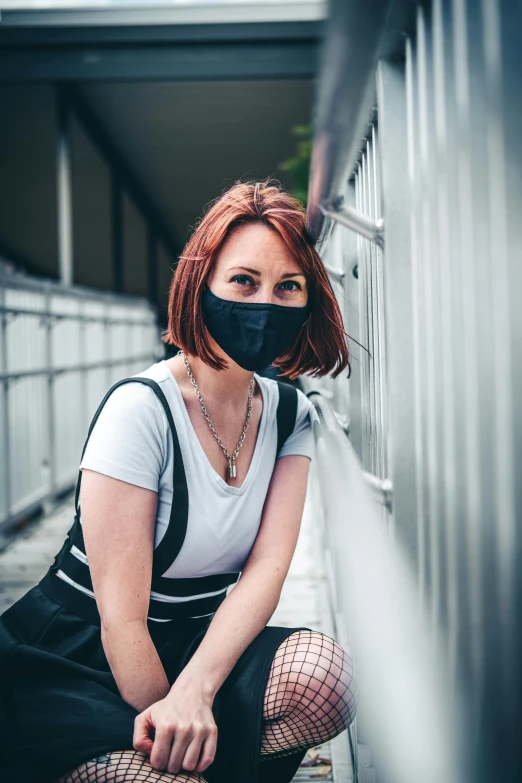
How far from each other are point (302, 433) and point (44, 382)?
12.0 ft

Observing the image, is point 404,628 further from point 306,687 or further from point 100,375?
point 100,375

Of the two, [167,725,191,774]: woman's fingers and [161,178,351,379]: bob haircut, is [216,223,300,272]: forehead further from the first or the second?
[167,725,191,774]: woman's fingers

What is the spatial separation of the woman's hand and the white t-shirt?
0.90ft

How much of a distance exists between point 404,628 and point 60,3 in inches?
234

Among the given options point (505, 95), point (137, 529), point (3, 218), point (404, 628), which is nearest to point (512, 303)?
point (505, 95)

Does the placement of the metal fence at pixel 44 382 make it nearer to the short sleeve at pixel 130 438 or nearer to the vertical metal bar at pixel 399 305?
the short sleeve at pixel 130 438

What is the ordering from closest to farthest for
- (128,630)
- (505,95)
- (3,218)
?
(505,95) < (128,630) < (3,218)

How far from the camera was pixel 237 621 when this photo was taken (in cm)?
151

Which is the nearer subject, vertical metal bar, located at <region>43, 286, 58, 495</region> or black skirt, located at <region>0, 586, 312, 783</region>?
black skirt, located at <region>0, 586, 312, 783</region>

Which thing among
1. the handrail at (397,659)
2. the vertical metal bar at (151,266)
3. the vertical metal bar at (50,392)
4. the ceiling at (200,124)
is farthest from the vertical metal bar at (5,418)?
the vertical metal bar at (151,266)

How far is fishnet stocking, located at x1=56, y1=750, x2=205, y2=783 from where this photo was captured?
125 centimetres

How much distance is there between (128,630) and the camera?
139 centimetres

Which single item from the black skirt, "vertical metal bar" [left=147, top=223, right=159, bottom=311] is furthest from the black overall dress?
"vertical metal bar" [left=147, top=223, right=159, bottom=311]

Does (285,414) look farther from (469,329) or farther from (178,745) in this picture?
(469,329)
